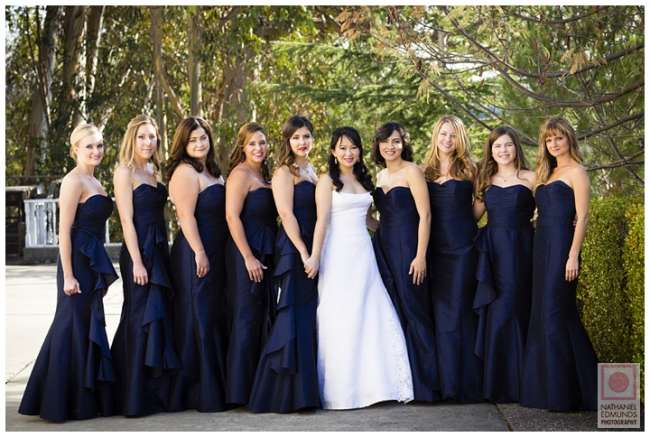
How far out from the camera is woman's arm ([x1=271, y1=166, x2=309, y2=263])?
269 inches

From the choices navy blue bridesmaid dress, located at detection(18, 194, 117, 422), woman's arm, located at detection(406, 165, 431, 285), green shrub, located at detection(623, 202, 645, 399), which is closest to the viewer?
green shrub, located at detection(623, 202, 645, 399)

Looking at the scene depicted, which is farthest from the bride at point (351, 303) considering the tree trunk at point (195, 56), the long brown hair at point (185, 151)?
the tree trunk at point (195, 56)

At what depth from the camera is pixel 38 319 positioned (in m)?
11.8

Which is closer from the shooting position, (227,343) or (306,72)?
(227,343)

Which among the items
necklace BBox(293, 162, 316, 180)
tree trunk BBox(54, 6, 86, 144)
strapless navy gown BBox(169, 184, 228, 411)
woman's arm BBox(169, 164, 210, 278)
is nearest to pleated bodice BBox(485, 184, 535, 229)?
necklace BBox(293, 162, 316, 180)

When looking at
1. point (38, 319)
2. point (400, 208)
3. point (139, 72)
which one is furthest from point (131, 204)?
point (139, 72)

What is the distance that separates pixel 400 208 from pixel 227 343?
4.83 feet

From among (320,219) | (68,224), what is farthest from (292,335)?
(68,224)

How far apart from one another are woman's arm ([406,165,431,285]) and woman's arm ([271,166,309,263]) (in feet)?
2.50

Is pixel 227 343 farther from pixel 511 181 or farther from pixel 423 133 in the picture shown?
pixel 423 133

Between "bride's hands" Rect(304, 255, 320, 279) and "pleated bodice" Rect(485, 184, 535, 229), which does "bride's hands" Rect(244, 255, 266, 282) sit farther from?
"pleated bodice" Rect(485, 184, 535, 229)

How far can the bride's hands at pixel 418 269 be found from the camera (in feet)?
23.0

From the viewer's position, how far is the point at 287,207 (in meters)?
6.84

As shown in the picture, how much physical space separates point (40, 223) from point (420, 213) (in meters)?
14.3
